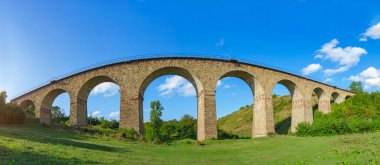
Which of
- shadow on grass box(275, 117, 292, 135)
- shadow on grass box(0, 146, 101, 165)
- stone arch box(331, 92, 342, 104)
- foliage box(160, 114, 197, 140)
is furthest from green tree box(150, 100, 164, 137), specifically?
shadow on grass box(0, 146, 101, 165)

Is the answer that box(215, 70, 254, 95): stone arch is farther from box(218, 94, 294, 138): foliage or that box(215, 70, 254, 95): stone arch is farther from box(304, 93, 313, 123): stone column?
box(218, 94, 294, 138): foliage

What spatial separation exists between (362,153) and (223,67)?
23028 mm

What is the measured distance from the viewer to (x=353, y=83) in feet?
246

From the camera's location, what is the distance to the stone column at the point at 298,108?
1593 inches

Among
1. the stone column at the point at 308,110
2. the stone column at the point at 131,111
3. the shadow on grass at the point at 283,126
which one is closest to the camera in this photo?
the stone column at the point at 131,111

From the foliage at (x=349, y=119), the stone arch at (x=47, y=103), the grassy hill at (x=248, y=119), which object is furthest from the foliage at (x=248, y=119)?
the stone arch at (x=47, y=103)

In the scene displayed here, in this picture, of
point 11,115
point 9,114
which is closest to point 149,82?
point 11,115

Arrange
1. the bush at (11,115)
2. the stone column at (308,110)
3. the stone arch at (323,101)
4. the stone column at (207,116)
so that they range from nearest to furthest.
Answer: the bush at (11,115)
the stone column at (207,116)
the stone column at (308,110)
the stone arch at (323,101)

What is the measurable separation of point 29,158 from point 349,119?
32.3 meters

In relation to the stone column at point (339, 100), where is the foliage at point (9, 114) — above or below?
below

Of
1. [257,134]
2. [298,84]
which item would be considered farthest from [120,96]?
[298,84]

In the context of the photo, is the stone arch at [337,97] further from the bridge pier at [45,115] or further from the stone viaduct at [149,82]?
the bridge pier at [45,115]

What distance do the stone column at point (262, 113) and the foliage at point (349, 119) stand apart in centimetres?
311

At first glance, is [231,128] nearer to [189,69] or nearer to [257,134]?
[257,134]
